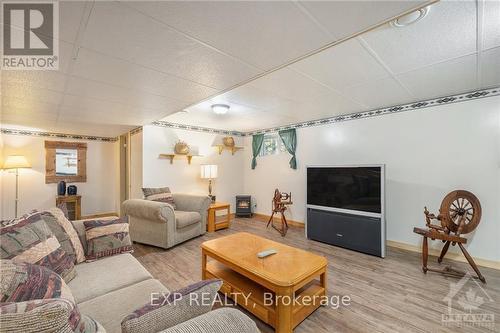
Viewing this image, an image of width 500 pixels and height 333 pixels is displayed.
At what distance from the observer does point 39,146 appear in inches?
186

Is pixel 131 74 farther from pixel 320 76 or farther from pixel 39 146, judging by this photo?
pixel 39 146

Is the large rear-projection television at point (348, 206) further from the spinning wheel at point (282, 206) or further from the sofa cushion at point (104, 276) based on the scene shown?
the sofa cushion at point (104, 276)

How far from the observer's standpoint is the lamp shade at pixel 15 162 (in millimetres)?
4006

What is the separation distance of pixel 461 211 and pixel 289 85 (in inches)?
101

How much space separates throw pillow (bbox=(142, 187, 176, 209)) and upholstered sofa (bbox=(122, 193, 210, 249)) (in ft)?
1.06

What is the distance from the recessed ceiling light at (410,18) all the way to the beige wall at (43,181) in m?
6.17

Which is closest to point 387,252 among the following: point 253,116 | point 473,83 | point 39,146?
point 473,83

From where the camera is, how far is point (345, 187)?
3.41 metres

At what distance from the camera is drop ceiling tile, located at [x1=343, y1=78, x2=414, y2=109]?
99.8 inches

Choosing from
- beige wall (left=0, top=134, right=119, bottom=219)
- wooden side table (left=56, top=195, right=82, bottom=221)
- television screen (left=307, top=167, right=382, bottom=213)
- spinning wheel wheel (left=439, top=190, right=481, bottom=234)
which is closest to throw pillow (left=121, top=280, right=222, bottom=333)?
television screen (left=307, top=167, right=382, bottom=213)

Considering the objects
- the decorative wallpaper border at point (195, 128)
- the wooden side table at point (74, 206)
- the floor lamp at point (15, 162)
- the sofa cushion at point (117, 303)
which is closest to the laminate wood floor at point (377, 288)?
the sofa cushion at point (117, 303)

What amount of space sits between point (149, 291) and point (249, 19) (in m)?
1.79

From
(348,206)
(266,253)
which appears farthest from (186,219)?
A: (348,206)

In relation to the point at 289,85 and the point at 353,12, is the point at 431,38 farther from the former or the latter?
the point at 289,85
